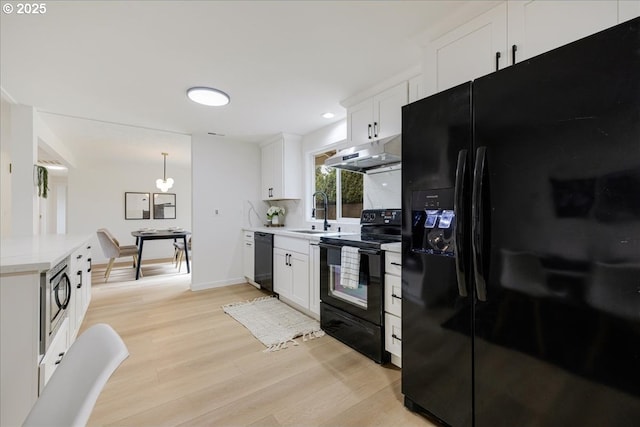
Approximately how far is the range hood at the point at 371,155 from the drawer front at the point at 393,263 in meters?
0.87

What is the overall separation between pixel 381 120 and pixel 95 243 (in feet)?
23.5

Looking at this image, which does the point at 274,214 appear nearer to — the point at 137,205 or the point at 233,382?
the point at 233,382

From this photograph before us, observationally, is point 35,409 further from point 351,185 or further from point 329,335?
point 351,185

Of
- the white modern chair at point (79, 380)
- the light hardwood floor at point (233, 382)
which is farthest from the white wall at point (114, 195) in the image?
the white modern chair at point (79, 380)

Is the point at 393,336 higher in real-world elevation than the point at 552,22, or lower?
lower

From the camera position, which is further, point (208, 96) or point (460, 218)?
point (208, 96)

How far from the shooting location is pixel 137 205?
22.3 feet

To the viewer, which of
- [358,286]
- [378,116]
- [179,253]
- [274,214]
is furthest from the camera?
[179,253]

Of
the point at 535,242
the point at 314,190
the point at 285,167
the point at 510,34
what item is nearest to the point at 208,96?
the point at 285,167

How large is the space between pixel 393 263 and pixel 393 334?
1.69ft

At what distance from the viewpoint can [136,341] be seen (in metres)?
2.51

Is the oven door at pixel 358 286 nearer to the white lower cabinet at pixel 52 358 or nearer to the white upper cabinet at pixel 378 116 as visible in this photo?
the white upper cabinet at pixel 378 116

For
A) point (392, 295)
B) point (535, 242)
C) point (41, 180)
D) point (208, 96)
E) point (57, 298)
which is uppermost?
point (208, 96)

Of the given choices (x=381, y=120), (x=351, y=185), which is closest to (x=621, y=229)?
(x=381, y=120)
